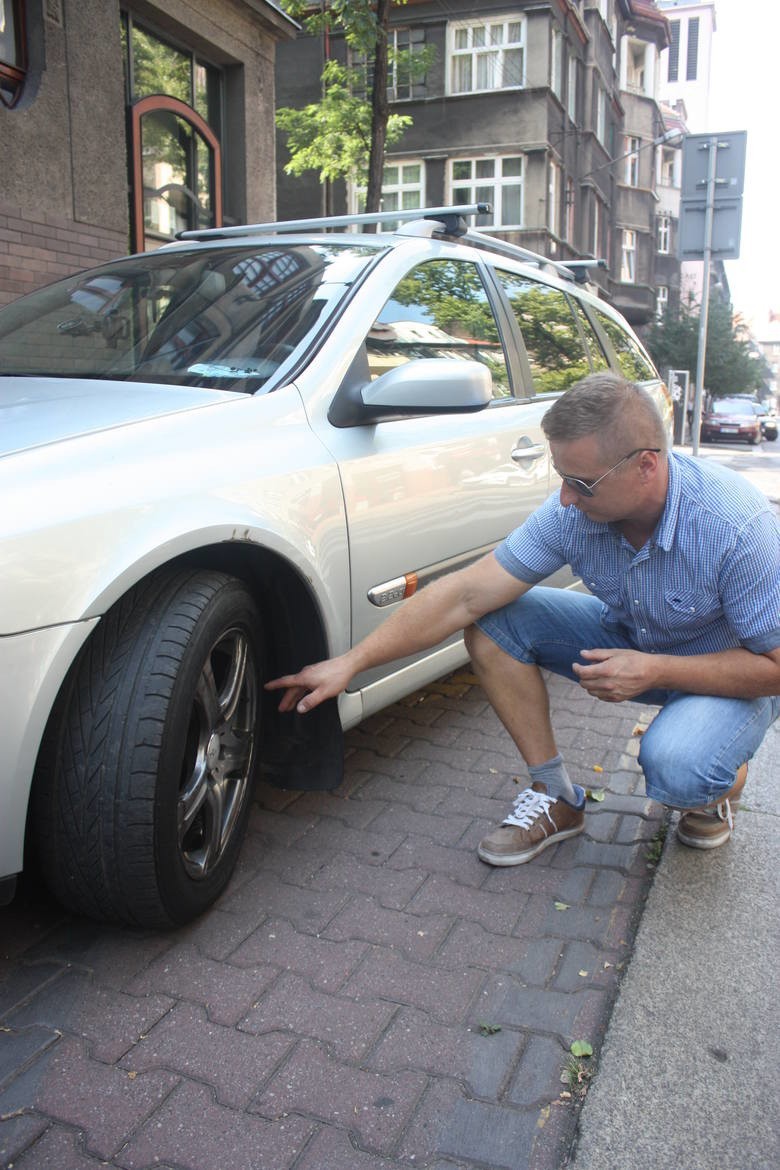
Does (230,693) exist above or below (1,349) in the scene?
below

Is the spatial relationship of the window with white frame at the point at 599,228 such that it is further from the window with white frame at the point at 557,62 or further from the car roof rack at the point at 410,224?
the car roof rack at the point at 410,224

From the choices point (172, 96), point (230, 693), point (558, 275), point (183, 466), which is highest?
point (172, 96)

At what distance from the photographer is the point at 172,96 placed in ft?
32.7

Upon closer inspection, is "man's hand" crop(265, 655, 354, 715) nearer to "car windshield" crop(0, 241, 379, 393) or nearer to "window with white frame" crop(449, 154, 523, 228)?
"car windshield" crop(0, 241, 379, 393)

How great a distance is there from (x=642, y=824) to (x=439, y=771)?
28.1 inches

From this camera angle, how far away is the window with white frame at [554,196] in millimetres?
24819

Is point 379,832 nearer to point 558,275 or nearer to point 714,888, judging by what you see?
point 714,888

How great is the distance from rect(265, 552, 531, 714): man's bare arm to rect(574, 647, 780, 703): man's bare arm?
371 mm

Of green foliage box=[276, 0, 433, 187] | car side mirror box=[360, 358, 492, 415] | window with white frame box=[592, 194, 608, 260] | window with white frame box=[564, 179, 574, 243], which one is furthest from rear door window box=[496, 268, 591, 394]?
window with white frame box=[592, 194, 608, 260]

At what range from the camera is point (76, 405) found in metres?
2.29

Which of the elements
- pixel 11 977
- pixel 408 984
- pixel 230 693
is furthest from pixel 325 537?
pixel 11 977

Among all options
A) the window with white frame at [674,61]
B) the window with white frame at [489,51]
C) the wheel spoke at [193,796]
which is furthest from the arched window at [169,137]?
the window with white frame at [674,61]

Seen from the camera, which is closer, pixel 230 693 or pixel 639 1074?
pixel 639 1074

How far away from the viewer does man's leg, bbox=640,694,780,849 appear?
8.06ft
